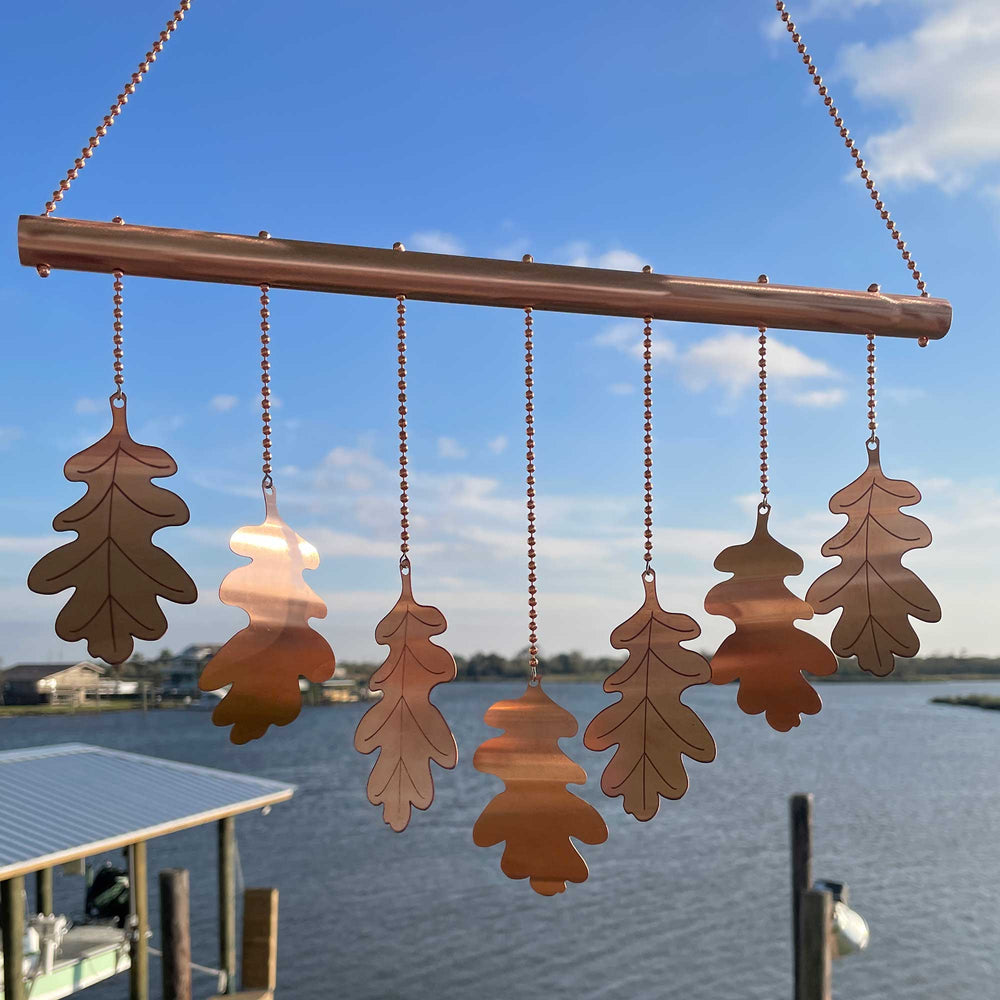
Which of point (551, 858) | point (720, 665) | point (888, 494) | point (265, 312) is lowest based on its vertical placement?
point (551, 858)

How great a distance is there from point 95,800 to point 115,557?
27.2ft

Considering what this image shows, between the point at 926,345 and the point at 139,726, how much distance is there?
77.3 meters

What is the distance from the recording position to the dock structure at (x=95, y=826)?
6.83 meters

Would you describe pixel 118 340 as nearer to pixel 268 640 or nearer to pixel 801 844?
pixel 268 640

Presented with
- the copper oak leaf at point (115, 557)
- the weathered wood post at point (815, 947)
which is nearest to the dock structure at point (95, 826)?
the weathered wood post at point (815, 947)

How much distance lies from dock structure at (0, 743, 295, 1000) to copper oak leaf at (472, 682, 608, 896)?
6176 mm

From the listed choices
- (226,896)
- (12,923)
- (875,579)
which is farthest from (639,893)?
(875,579)

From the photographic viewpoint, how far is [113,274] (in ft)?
4.44

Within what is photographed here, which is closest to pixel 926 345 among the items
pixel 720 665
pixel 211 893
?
pixel 720 665

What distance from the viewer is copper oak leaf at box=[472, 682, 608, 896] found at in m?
1.35

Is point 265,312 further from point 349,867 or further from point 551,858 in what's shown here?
point 349,867

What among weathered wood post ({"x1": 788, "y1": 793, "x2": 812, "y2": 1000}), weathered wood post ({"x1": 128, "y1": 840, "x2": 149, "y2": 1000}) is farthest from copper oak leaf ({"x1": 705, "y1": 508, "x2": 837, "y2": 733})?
weathered wood post ({"x1": 788, "y1": 793, "x2": 812, "y2": 1000})

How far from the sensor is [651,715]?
142 cm

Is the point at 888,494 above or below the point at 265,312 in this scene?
below
